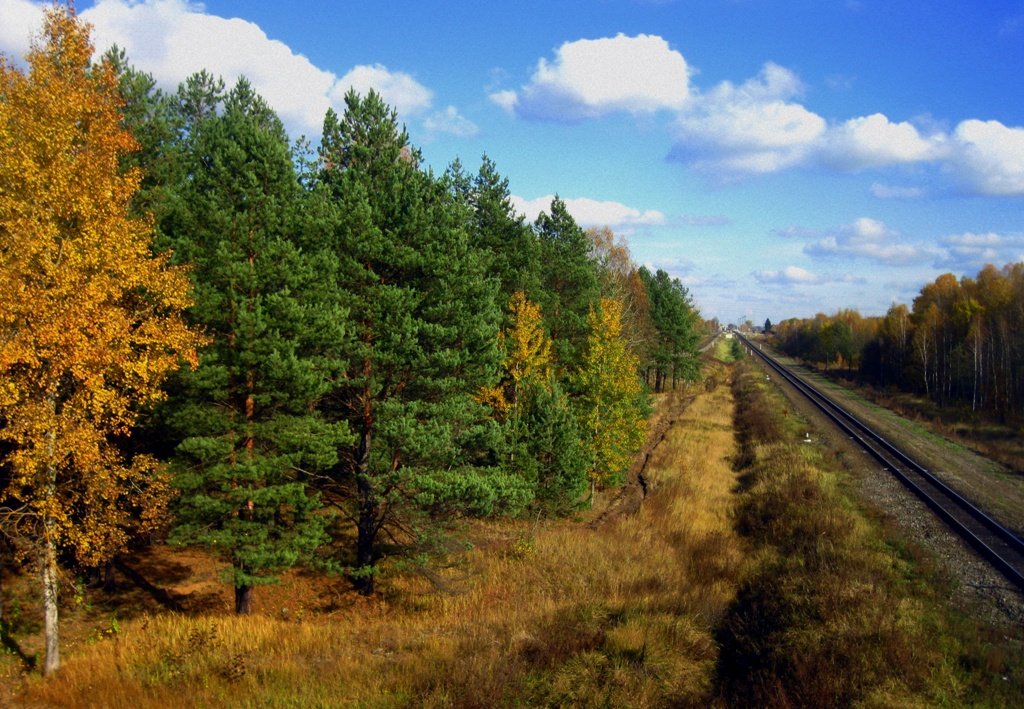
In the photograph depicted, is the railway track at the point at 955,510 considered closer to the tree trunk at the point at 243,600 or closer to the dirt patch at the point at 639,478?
the dirt patch at the point at 639,478

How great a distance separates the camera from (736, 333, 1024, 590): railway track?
1686 centimetres

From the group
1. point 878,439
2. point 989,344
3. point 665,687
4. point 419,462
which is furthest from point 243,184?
point 989,344

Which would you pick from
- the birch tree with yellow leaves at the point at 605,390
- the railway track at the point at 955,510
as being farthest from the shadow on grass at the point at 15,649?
the railway track at the point at 955,510

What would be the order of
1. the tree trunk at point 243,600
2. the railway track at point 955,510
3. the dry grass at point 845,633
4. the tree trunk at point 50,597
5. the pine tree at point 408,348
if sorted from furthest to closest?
the railway track at point 955,510 < the pine tree at point 408,348 < the tree trunk at point 243,600 < the tree trunk at point 50,597 < the dry grass at point 845,633

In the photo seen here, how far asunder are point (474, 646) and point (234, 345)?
8110 millimetres

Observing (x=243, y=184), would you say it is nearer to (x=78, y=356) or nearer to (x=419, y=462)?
(x=78, y=356)

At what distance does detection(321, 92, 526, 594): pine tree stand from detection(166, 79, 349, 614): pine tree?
153 centimetres

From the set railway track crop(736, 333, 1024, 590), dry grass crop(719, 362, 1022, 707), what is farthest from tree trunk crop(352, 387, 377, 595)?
railway track crop(736, 333, 1024, 590)

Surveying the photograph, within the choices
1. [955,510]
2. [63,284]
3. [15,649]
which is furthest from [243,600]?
[955,510]

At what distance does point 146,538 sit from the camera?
18562 millimetres

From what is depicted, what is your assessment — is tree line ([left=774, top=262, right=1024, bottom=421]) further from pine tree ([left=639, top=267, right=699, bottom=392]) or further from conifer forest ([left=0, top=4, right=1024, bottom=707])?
conifer forest ([left=0, top=4, right=1024, bottom=707])

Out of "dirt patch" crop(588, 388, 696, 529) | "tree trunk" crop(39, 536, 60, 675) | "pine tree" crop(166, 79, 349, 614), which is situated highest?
"pine tree" crop(166, 79, 349, 614)

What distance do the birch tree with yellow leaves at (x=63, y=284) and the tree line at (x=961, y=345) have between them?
61650mm

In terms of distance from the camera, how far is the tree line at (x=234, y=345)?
9.47m
